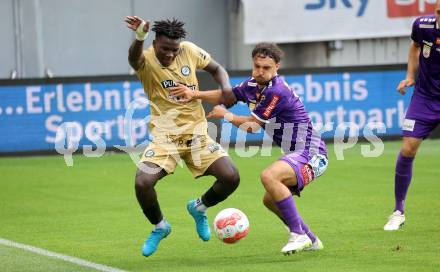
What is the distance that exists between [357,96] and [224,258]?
1214cm

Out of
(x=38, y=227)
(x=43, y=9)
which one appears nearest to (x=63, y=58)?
(x=43, y=9)

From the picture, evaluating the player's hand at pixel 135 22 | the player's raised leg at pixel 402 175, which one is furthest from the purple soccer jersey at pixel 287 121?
the player's raised leg at pixel 402 175

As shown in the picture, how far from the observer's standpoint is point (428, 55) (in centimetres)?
1101

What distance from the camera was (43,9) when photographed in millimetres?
26328

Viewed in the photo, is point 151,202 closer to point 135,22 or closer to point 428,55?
point 135,22

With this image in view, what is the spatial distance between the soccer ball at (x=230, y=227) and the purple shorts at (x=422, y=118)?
2304 millimetres

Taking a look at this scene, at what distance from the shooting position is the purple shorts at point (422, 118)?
11.0 metres

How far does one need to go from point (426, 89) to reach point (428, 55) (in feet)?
1.14

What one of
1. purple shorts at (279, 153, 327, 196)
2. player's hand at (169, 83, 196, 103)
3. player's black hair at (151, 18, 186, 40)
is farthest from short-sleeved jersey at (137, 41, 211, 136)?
purple shorts at (279, 153, 327, 196)

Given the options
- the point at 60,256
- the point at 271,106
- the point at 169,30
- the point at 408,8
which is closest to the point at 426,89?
the point at 271,106

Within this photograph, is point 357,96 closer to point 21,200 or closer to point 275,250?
point 21,200

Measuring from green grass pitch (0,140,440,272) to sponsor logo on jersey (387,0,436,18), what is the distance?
21.9 feet

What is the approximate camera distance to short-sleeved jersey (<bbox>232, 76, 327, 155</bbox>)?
31.5ft

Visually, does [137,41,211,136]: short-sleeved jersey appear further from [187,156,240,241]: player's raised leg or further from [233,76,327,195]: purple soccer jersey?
[233,76,327,195]: purple soccer jersey
